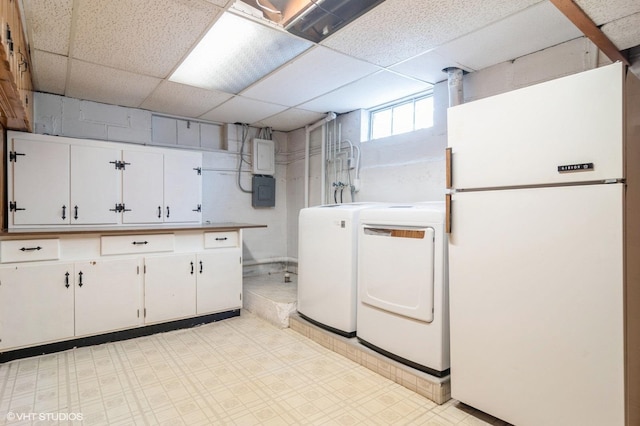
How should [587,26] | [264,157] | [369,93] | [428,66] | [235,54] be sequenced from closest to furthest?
[587,26], [235,54], [428,66], [369,93], [264,157]

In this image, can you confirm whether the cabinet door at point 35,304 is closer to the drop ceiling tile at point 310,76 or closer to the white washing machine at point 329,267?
the white washing machine at point 329,267

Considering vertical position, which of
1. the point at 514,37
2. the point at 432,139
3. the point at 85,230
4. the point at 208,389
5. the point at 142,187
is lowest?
the point at 208,389

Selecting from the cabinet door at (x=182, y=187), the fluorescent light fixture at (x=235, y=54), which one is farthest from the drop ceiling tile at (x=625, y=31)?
the cabinet door at (x=182, y=187)

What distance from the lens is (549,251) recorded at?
1652 mm

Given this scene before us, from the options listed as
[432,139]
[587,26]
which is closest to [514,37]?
[587,26]

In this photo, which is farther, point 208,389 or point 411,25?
point 208,389

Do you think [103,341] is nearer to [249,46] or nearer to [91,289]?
[91,289]

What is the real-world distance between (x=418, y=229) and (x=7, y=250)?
10.4ft

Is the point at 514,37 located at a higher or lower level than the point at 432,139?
higher

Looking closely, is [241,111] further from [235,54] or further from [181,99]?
[235,54]

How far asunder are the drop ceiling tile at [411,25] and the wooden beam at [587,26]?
0.96 ft

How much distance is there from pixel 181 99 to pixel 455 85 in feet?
9.17

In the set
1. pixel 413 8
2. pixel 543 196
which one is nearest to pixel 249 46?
pixel 413 8

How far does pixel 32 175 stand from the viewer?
3082 mm
